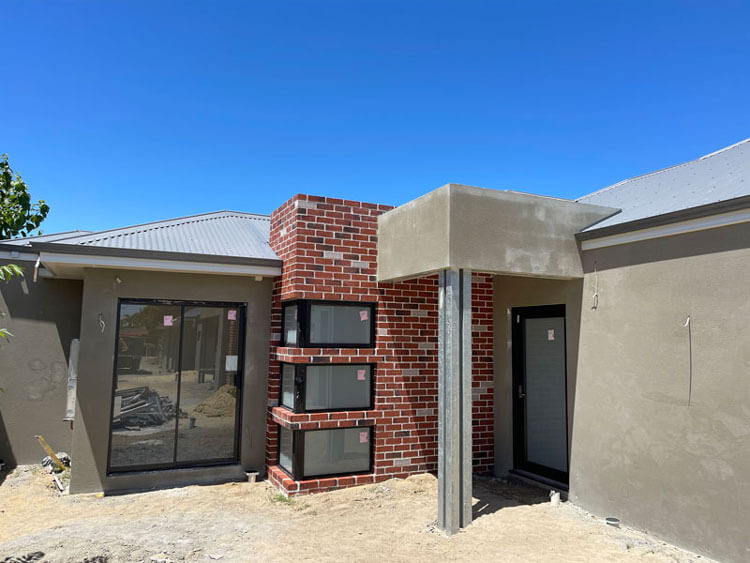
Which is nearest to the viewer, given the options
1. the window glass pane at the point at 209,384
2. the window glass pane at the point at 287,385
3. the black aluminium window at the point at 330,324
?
the black aluminium window at the point at 330,324

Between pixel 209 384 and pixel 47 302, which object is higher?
pixel 47 302

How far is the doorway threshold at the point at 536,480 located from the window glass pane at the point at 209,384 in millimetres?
4109

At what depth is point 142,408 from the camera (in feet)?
21.0

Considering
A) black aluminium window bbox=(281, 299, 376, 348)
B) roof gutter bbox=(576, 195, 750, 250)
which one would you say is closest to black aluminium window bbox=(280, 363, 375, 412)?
black aluminium window bbox=(281, 299, 376, 348)

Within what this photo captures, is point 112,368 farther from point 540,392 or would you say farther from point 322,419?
point 540,392

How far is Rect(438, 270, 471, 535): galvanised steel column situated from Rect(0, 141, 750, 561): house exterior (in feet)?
Answer: 0.07

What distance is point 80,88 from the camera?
967cm

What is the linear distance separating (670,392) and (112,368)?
6.59m

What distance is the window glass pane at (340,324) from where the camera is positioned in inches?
239

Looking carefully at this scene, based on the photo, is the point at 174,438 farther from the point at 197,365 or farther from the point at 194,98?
the point at 194,98

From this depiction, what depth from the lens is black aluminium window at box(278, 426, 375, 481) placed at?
19.2ft

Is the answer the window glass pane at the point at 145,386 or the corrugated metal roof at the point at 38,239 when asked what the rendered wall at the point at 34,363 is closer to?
the corrugated metal roof at the point at 38,239

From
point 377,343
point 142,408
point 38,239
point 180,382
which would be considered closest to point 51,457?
point 142,408

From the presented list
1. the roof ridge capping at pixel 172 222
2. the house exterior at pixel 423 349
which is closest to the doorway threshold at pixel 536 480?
the house exterior at pixel 423 349
